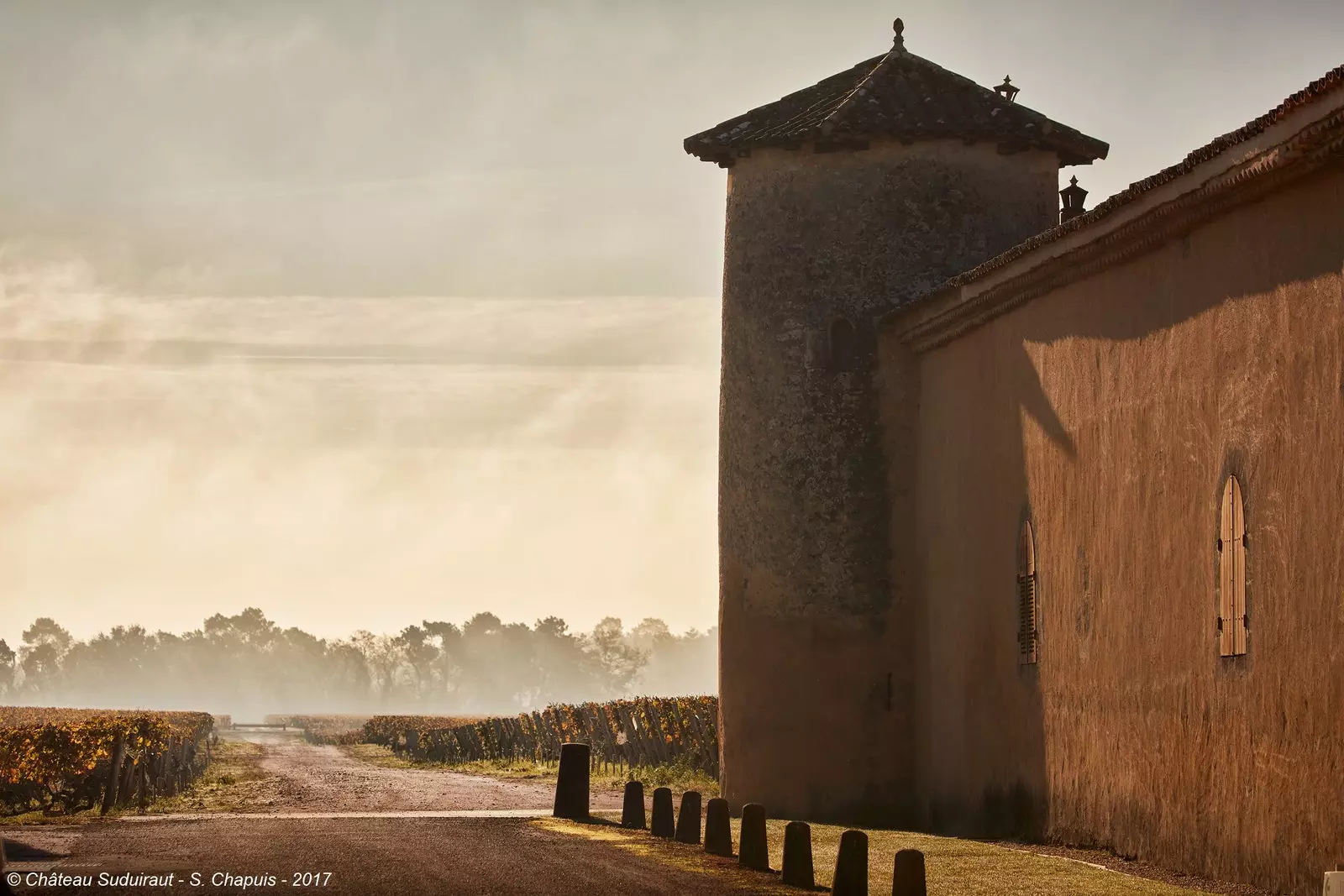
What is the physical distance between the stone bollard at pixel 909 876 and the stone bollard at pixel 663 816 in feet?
19.6

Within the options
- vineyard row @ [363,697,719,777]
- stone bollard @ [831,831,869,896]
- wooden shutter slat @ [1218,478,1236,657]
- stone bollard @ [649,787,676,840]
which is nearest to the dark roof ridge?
stone bollard @ [649,787,676,840]

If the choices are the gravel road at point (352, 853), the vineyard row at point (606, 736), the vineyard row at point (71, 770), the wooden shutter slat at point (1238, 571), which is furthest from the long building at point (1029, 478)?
the vineyard row at point (71, 770)

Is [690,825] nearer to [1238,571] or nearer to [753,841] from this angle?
[753,841]

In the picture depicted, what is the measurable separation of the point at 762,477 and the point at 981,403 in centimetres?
395

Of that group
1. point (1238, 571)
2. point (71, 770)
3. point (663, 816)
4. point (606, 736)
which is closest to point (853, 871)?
point (1238, 571)

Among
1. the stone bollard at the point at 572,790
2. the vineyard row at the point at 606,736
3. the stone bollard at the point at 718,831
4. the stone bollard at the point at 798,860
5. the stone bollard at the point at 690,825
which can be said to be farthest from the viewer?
the vineyard row at the point at 606,736

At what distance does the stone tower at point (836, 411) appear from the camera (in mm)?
22797

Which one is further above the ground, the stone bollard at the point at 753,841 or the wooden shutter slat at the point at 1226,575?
the wooden shutter slat at the point at 1226,575

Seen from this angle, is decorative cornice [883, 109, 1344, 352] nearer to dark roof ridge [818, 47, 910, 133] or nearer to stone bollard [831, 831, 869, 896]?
dark roof ridge [818, 47, 910, 133]

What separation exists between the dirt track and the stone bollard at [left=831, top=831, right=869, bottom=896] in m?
11.4

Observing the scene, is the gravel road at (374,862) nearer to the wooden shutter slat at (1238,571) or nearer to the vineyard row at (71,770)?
the wooden shutter slat at (1238,571)

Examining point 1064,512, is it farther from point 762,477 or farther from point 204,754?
point 204,754

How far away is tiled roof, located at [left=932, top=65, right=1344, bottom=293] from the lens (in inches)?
505

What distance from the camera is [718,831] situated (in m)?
16.2
